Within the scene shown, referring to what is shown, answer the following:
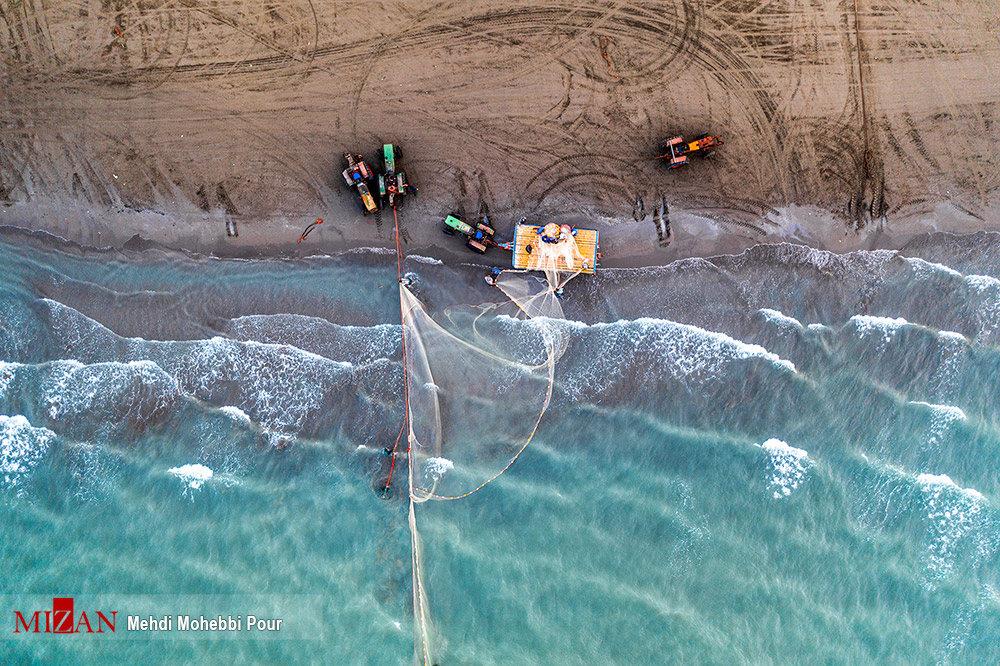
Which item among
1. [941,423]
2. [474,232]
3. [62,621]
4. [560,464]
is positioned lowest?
[62,621]

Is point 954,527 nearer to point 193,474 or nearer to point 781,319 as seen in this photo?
point 781,319

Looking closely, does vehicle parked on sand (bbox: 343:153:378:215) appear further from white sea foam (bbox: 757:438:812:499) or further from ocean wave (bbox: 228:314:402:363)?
white sea foam (bbox: 757:438:812:499)

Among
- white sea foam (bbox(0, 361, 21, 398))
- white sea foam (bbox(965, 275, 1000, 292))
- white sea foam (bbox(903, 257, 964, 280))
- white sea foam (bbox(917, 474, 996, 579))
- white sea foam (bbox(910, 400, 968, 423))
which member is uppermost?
white sea foam (bbox(0, 361, 21, 398))

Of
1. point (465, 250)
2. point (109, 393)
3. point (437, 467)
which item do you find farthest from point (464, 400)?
point (109, 393)

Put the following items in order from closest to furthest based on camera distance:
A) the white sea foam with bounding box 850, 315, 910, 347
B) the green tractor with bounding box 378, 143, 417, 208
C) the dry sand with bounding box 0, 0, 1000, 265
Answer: the green tractor with bounding box 378, 143, 417, 208, the dry sand with bounding box 0, 0, 1000, 265, the white sea foam with bounding box 850, 315, 910, 347

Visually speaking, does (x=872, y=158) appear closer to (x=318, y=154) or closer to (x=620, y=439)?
(x=620, y=439)

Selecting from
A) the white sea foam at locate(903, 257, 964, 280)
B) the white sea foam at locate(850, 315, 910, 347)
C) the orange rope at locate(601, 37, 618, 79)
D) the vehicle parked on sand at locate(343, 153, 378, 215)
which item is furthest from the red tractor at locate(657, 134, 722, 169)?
the vehicle parked on sand at locate(343, 153, 378, 215)
